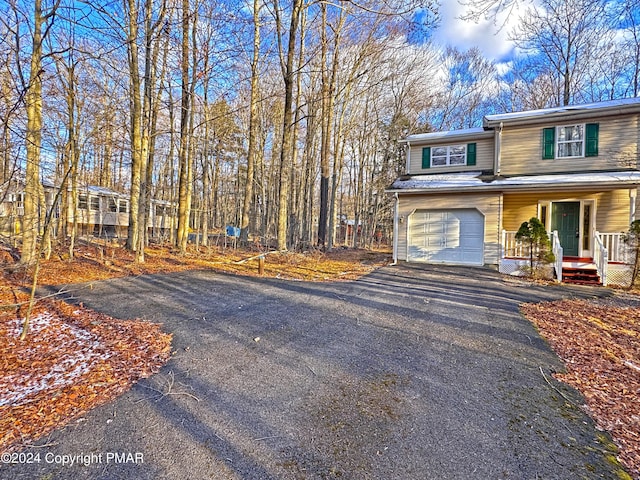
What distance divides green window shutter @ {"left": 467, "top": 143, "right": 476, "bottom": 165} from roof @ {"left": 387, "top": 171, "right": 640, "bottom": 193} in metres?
0.61

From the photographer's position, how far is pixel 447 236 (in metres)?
12.0

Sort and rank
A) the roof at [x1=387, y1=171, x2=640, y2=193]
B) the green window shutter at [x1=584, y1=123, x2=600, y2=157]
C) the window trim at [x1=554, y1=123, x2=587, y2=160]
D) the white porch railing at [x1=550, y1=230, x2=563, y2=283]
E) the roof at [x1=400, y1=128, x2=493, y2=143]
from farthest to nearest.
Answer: the roof at [x1=400, y1=128, x2=493, y2=143], the window trim at [x1=554, y1=123, x2=587, y2=160], the green window shutter at [x1=584, y1=123, x2=600, y2=157], the roof at [x1=387, y1=171, x2=640, y2=193], the white porch railing at [x1=550, y1=230, x2=563, y2=283]

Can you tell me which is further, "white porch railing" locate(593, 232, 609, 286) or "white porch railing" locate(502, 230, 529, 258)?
"white porch railing" locate(502, 230, 529, 258)

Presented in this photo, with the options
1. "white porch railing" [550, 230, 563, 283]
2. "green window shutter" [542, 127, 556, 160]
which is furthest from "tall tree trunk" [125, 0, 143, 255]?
"green window shutter" [542, 127, 556, 160]

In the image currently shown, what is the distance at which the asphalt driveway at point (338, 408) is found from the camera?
1.98 metres

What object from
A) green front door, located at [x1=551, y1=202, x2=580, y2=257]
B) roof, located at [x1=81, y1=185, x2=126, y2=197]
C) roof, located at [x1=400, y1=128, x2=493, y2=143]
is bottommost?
green front door, located at [x1=551, y1=202, x2=580, y2=257]

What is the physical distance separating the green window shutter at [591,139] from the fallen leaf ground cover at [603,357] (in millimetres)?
6736

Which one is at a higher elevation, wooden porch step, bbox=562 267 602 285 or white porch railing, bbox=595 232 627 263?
white porch railing, bbox=595 232 627 263

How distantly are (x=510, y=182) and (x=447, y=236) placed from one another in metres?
2.82

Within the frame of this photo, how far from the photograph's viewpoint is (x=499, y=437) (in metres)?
2.30

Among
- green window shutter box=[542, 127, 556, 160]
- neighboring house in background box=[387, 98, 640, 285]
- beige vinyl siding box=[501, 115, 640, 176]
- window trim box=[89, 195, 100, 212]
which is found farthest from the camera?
window trim box=[89, 195, 100, 212]

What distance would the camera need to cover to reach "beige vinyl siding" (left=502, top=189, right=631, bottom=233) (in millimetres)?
10500

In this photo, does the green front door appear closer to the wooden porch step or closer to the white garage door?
the wooden porch step

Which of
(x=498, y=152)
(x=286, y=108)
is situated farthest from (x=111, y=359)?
(x=498, y=152)
